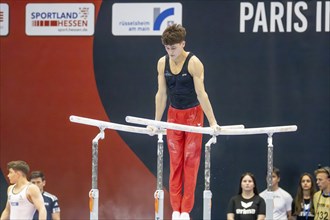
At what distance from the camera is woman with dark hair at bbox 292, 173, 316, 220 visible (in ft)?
33.8

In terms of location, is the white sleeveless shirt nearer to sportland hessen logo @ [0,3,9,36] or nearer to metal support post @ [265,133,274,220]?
sportland hessen logo @ [0,3,9,36]

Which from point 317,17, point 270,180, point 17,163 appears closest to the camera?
point 270,180

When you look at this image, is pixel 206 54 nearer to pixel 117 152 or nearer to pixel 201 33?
pixel 201 33

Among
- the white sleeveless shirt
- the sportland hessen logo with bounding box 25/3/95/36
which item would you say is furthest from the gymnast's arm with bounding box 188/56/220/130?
the sportland hessen logo with bounding box 25/3/95/36

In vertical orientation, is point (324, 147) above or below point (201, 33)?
below

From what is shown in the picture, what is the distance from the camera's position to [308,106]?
10789 millimetres

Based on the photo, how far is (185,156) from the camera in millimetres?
7254

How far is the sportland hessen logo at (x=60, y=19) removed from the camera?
36.4 feet

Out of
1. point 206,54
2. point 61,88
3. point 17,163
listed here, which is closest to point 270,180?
point 17,163

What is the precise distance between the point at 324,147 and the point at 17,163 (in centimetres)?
400

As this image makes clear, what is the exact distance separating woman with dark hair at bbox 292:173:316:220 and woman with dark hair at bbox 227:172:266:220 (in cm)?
75

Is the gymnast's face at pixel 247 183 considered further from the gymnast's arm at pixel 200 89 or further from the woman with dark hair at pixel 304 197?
the gymnast's arm at pixel 200 89

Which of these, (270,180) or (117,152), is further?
(117,152)

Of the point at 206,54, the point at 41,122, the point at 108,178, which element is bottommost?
the point at 108,178
